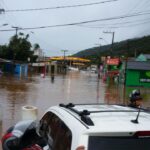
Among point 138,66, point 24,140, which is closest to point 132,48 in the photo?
point 138,66

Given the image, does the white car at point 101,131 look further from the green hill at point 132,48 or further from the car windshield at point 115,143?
the green hill at point 132,48

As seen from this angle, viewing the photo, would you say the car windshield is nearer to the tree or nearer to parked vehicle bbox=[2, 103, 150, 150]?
parked vehicle bbox=[2, 103, 150, 150]

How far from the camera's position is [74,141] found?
377 centimetres

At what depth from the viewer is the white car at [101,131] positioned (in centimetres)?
367

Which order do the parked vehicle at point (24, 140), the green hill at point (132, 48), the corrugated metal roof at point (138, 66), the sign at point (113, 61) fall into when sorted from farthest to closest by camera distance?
the green hill at point (132, 48)
the sign at point (113, 61)
the corrugated metal roof at point (138, 66)
the parked vehicle at point (24, 140)

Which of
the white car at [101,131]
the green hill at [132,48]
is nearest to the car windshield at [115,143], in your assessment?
the white car at [101,131]

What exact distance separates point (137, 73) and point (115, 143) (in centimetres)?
4870

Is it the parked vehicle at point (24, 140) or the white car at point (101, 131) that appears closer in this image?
the white car at point (101, 131)

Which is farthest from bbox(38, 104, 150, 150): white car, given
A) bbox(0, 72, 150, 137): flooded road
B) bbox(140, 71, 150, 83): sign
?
bbox(140, 71, 150, 83): sign

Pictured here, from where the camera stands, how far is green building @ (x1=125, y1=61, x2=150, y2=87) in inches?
2028

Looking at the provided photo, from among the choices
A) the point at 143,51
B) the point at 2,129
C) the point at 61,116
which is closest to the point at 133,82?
the point at 2,129

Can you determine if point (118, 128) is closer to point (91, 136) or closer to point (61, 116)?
point (91, 136)

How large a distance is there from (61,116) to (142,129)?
105cm

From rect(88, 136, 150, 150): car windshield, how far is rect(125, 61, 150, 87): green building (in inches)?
1882
